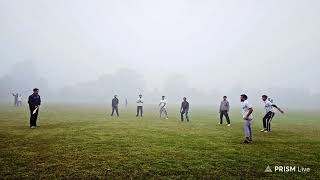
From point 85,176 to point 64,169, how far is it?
103cm

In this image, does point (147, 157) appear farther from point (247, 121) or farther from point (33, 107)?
point (33, 107)

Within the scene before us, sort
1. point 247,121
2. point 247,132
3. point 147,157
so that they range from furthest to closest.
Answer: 1. point 247,121
2. point 247,132
3. point 147,157

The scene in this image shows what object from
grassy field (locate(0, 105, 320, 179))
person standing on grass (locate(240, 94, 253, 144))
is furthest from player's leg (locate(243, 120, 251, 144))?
grassy field (locate(0, 105, 320, 179))

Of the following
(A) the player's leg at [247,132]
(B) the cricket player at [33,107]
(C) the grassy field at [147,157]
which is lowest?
(C) the grassy field at [147,157]

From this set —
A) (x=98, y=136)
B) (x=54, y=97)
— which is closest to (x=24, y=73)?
→ (x=54, y=97)

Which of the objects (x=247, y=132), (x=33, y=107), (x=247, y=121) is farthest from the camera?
(x=33, y=107)

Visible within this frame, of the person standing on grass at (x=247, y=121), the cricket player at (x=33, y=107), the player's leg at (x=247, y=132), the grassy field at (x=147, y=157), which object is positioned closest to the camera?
the grassy field at (x=147, y=157)

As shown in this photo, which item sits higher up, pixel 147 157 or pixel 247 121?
pixel 247 121

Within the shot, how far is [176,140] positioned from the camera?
14.6 meters

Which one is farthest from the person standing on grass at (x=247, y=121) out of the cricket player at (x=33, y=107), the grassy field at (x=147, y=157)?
the cricket player at (x=33, y=107)

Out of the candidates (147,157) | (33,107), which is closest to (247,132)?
(147,157)

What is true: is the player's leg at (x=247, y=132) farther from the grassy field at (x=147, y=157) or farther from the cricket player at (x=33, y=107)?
the cricket player at (x=33, y=107)

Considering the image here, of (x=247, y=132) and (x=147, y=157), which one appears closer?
(x=147, y=157)

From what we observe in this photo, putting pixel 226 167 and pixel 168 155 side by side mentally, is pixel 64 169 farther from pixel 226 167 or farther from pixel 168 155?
pixel 226 167
